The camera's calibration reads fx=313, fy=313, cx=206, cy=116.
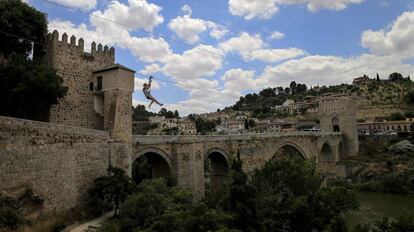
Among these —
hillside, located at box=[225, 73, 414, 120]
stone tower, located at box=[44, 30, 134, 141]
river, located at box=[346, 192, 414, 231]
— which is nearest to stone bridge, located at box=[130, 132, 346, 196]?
stone tower, located at box=[44, 30, 134, 141]

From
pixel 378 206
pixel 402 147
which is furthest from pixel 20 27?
pixel 402 147

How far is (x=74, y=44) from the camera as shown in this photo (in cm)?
2016

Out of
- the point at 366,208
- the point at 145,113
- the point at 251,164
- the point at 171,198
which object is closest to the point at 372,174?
the point at 366,208

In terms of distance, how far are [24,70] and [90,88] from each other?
4.55 meters

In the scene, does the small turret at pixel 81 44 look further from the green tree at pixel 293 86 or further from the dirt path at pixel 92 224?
the green tree at pixel 293 86

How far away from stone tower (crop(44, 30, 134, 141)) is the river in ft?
66.0

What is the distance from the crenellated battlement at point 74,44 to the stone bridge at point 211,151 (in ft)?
21.7

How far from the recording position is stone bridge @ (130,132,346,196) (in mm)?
21703

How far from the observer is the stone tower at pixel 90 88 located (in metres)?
18.0

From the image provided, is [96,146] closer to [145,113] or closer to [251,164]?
[251,164]

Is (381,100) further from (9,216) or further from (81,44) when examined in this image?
(9,216)

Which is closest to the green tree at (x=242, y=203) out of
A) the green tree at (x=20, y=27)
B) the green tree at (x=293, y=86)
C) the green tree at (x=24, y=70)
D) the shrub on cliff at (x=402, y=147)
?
the green tree at (x=24, y=70)

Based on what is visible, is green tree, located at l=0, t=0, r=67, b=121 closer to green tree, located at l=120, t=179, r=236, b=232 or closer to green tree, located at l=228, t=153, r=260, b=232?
green tree, located at l=120, t=179, r=236, b=232

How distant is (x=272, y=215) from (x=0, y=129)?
12.9m
